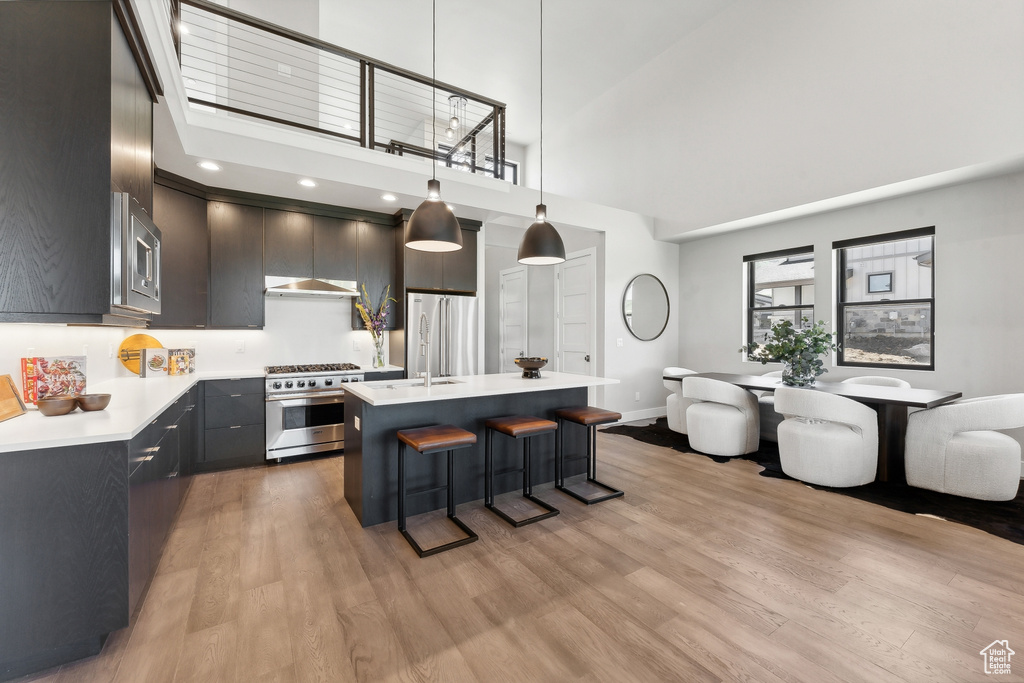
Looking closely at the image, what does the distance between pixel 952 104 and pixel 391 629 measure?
5639 millimetres

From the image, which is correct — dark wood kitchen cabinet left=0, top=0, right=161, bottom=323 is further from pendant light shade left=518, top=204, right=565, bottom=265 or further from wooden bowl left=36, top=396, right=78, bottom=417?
pendant light shade left=518, top=204, right=565, bottom=265

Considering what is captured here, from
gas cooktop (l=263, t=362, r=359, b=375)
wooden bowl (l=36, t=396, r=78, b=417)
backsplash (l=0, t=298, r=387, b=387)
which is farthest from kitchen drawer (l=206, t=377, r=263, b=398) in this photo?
wooden bowl (l=36, t=396, r=78, b=417)

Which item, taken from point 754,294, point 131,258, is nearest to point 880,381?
point 754,294

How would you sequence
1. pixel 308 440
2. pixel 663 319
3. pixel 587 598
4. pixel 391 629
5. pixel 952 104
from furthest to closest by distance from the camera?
pixel 663 319 → pixel 308 440 → pixel 952 104 → pixel 587 598 → pixel 391 629

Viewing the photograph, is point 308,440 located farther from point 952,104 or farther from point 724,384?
point 952,104

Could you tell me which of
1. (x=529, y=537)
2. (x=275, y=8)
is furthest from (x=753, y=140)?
(x=275, y=8)

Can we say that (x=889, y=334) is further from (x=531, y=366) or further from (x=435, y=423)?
(x=435, y=423)

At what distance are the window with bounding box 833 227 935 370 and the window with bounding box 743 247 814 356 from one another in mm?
371

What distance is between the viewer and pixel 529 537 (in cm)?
274

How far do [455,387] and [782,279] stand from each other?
466cm

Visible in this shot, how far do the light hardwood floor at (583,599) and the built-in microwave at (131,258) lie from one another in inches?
55.9

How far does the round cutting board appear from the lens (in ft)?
11.8

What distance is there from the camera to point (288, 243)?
175 inches

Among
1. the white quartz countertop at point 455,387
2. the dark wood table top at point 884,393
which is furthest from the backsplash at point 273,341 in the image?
the dark wood table top at point 884,393
